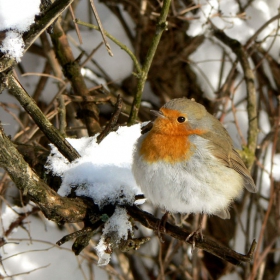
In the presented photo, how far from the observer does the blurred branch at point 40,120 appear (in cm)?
191

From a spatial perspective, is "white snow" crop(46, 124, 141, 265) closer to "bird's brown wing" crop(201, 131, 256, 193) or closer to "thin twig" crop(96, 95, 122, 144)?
"thin twig" crop(96, 95, 122, 144)

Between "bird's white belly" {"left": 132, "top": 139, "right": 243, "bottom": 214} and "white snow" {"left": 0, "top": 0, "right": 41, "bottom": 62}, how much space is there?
2.93 feet

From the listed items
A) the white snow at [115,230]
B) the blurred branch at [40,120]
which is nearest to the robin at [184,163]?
the white snow at [115,230]

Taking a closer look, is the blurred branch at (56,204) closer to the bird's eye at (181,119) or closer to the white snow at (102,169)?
the white snow at (102,169)

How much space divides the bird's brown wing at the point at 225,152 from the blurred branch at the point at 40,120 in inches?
27.1

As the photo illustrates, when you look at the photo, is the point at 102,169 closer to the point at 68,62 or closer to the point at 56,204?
the point at 56,204

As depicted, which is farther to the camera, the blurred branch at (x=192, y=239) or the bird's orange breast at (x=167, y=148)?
the bird's orange breast at (x=167, y=148)

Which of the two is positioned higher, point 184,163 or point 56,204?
point 184,163

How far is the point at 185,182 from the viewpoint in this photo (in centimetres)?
212

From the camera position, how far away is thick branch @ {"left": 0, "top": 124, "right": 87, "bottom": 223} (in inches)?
62.9

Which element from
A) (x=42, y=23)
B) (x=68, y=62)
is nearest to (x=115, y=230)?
(x=42, y=23)

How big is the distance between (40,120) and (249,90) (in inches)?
71.8

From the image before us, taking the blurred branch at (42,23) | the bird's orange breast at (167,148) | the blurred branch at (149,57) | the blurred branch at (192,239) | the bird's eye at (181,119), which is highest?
the blurred branch at (149,57)

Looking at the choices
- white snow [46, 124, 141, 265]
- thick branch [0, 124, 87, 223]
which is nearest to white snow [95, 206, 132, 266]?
white snow [46, 124, 141, 265]
